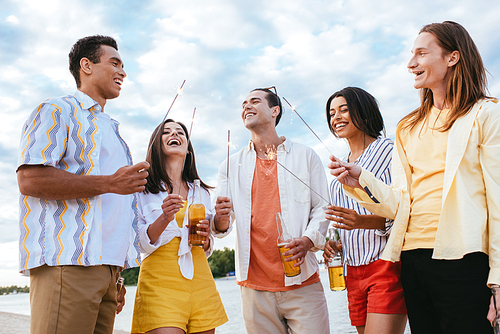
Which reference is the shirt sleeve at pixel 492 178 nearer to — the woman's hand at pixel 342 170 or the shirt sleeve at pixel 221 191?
the woman's hand at pixel 342 170

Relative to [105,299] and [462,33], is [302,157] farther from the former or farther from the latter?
[105,299]

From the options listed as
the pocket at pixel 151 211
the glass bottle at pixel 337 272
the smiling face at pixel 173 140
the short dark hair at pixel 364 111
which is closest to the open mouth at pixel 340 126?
the short dark hair at pixel 364 111

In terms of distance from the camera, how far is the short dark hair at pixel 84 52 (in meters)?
3.16

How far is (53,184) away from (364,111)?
8.91 feet

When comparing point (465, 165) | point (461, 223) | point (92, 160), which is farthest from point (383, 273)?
point (92, 160)

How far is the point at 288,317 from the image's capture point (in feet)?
12.2

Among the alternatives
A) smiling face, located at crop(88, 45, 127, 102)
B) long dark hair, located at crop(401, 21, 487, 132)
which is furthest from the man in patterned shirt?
long dark hair, located at crop(401, 21, 487, 132)

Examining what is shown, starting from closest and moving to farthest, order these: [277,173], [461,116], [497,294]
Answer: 1. [497,294]
2. [461,116]
3. [277,173]

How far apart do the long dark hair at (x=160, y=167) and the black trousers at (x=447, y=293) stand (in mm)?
2345

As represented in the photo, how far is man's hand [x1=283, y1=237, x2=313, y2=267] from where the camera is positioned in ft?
11.2

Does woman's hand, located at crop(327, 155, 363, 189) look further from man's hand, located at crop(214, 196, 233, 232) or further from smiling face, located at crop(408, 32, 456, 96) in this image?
man's hand, located at crop(214, 196, 233, 232)

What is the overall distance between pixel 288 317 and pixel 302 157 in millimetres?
1653

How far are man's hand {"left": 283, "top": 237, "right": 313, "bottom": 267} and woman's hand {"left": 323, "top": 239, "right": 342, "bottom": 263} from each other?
233 mm

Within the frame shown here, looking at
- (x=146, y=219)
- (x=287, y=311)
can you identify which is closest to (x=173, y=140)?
(x=146, y=219)
